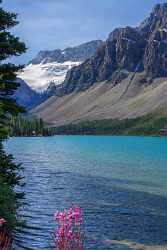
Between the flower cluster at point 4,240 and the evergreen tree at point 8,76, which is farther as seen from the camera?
the evergreen tree at point 8,76

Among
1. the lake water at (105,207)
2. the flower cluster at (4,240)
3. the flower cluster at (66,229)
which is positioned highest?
the flower cluster at (66,229)

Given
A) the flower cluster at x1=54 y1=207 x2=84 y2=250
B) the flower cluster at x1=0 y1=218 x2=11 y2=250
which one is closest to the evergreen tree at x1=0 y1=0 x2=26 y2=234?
the flower cluster at x1=0 y1=218 x2=11 y2=250

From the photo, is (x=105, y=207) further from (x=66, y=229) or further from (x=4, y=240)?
(x=66, y=229)

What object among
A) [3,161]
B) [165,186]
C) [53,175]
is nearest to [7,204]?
[3,161]

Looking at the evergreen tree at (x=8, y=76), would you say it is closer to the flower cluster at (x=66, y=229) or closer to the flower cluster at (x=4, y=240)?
the flower cluster at (x=4, y=240)

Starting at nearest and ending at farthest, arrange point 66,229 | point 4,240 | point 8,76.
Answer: point 66,229
point 4,240
point 8,76

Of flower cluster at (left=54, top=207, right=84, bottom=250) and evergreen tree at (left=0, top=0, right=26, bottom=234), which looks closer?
flower cluster at (left=54, top=207, right=84, bottom=250)

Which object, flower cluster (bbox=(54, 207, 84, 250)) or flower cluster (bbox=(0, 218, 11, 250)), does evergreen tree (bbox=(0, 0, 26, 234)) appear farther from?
flower cluster (bbox=(54, 207, 84, 250))

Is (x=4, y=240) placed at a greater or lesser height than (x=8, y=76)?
lesser

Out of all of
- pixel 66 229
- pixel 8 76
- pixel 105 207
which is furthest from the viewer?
pixel 105 207

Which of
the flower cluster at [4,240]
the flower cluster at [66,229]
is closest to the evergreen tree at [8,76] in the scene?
the flower cluster at [4,240]

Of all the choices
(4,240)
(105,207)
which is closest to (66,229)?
(4,240)

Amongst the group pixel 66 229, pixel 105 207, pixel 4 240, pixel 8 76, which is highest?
pixel 8 76

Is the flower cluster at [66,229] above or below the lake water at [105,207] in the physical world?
above
